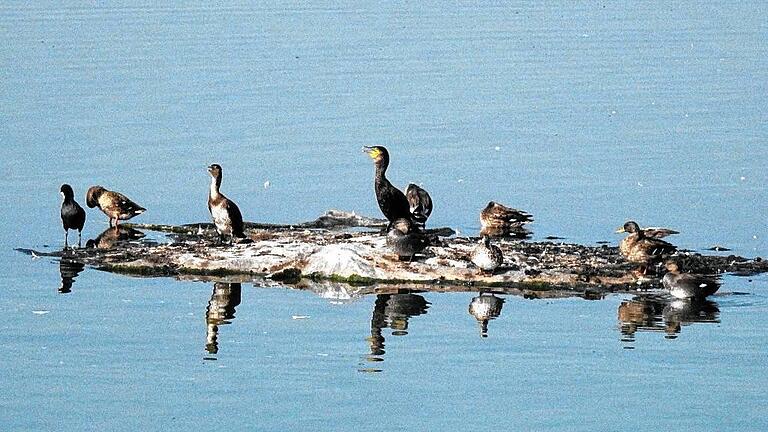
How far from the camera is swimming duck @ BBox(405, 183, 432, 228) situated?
80.8 ft

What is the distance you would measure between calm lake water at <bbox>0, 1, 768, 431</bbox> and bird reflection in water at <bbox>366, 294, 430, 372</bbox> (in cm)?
5

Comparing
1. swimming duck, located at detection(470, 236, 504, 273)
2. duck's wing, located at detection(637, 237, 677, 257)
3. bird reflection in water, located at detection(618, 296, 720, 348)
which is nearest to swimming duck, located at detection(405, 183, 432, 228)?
swimming duck, located at detection(470, 236, 504, 273)

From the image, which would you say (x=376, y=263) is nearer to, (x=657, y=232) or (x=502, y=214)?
(x=502, y=214)

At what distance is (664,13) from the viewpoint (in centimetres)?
5962

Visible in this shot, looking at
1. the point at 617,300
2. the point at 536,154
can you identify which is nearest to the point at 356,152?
the point at 536,154

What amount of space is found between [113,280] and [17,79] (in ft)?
72.0

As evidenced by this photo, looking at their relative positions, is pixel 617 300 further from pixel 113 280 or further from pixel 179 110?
pixel 179 110

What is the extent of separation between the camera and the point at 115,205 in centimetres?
2561

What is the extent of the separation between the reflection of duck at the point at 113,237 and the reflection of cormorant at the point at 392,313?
16.4ft

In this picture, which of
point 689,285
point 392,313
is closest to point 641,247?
point 689,285

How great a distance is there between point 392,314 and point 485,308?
1025 millimetres

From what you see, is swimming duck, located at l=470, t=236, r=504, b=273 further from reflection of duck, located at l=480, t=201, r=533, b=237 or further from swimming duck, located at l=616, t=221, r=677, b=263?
reflection of duck, located at l=480, t=201, r=533, b=237

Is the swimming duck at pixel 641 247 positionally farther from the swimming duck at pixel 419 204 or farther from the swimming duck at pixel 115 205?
the swimming duck at pixel 115 205

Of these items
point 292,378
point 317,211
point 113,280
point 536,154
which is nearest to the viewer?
point 292,378
